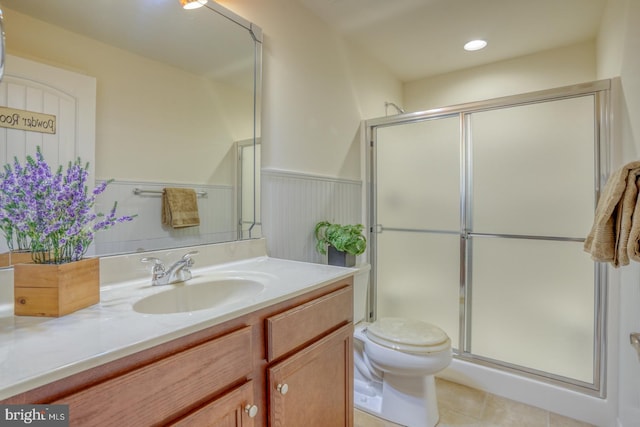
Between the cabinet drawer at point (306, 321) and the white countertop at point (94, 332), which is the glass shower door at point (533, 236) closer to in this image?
the cabinet drawer at point (306, 321)

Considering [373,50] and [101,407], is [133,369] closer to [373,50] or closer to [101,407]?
[101,407]

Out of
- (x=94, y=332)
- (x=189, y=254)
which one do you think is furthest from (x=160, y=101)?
(x=94, y=332)

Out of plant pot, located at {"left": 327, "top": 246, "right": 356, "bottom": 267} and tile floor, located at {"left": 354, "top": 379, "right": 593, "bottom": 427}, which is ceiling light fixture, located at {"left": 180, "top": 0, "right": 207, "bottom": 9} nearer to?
plant pot, located at {"left": 327, "top": 246, "right": 356, "bottom": 267}

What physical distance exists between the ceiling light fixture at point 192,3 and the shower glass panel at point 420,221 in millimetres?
1402

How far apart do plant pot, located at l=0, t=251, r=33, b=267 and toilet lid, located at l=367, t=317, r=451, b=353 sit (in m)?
1.41

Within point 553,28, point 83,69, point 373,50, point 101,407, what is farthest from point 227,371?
point 553,28

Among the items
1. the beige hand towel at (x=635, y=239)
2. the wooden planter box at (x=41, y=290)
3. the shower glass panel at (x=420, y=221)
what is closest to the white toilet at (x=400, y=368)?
the shower glass panel at (x=420, y=221)

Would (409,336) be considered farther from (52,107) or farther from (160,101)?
(52,107)

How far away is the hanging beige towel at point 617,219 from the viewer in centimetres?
97

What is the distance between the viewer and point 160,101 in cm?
122

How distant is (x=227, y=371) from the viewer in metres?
0.79

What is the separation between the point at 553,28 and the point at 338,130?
152 cm

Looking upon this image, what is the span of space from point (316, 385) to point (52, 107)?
119 centimetres

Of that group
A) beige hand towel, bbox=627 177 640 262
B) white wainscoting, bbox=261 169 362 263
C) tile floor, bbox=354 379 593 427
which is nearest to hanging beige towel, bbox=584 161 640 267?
beige hand towel, bbox=627 177 640 262
